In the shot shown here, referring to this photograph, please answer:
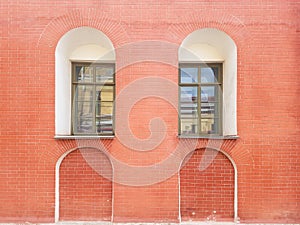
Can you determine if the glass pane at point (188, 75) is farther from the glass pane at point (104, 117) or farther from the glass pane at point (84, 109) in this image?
the glass pane at point (84, 109)

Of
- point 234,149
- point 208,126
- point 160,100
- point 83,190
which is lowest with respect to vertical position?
point 83,190

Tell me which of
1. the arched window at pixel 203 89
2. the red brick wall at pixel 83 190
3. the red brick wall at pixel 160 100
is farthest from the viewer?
the arched window at pixel 203 89

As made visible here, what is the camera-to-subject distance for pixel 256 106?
17.6 ft

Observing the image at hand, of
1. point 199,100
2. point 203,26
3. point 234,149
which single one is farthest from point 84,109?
point 234,149

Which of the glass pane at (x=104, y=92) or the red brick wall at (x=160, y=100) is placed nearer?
the red brick wall at (x=160, y=100)

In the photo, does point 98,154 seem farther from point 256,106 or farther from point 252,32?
point 252,32

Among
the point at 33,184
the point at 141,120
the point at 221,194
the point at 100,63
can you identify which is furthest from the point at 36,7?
the point at 221,194

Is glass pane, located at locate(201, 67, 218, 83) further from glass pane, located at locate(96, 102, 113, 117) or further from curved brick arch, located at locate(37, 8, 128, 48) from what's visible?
glass pane, located at locate(96, 102, 113, 117)

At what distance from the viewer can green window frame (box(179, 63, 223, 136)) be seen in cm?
592

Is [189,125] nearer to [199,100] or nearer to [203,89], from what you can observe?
[199,100]

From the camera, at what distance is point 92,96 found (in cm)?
598

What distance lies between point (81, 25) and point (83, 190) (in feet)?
→ 10.9

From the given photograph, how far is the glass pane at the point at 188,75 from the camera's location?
19.5ft

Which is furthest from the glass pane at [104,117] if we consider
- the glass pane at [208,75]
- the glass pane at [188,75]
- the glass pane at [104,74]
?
the glass pane at [208,75]
